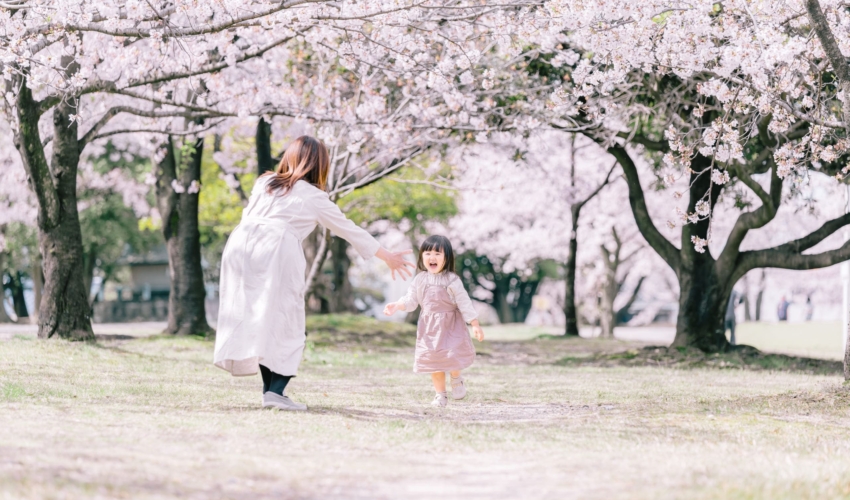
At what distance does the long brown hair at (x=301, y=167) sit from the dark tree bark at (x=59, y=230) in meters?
6.33

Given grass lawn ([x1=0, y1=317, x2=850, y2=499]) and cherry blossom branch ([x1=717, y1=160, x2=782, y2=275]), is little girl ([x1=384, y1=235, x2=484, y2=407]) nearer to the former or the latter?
grass lawn ([x1=0, y1=317, x2=850, y2=499])

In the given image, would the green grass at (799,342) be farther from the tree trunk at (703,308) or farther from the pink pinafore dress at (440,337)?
the pink pinafore dress at (440,337)

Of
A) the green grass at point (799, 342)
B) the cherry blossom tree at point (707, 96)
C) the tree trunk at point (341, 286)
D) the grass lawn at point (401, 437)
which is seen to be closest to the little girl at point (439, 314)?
the grass lawn at point (401, 437)

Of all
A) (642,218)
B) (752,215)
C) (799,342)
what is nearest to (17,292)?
(799,342)

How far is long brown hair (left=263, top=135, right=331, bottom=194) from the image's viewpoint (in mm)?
6617

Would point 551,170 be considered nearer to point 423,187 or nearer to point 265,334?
Result: point 423,187

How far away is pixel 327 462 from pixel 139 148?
86.9 feet

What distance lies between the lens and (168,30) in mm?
8742

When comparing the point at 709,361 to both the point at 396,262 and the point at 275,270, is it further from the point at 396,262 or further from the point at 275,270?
the point at 275,270

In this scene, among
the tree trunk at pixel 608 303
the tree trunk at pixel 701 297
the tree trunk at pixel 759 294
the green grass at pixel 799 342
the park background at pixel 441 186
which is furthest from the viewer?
the tree trunk at pixel 759 294

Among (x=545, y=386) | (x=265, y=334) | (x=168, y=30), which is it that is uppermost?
(x=168, y=30)

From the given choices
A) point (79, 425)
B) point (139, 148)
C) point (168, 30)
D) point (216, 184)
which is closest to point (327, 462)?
point (79, 425)

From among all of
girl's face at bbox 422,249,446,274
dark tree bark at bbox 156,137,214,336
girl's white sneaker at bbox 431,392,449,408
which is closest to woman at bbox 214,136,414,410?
girl's face at bbox 422,249,446,274

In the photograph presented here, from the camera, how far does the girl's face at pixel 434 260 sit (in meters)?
7.75
